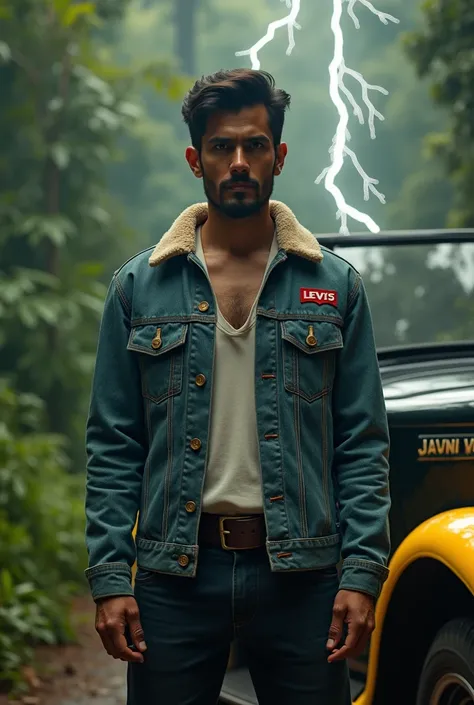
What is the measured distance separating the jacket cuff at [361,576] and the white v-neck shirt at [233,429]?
22cm

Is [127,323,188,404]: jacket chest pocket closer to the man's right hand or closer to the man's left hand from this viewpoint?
the man's right hand

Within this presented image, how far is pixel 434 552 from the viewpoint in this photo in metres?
3.42

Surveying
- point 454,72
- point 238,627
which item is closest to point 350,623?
point 238,627

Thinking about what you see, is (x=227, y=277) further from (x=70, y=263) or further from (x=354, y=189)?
(x=354, y=189)

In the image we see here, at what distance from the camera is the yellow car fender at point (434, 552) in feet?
10.7

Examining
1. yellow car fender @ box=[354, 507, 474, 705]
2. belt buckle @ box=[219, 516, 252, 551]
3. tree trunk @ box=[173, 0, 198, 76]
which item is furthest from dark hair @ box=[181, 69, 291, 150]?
tree trunk @ box=[173, 0, 198, 76]

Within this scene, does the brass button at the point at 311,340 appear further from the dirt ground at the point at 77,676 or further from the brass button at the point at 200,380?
the dirt ground at the point at 77,676

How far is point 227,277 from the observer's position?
9.17 ft

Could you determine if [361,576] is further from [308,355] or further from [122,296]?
[122,296]

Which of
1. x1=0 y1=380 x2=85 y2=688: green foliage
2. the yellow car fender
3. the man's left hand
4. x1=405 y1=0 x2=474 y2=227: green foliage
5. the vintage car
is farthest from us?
x1=405 y1=0 x2=474 y2=227: green foliage

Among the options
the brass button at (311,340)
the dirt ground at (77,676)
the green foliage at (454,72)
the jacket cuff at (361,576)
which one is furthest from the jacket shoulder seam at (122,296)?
the green foliage at (454,72)

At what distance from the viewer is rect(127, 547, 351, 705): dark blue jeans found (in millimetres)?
2594

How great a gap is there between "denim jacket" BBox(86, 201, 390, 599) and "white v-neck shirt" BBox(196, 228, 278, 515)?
26 millimetres

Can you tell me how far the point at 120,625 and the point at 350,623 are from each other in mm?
482
